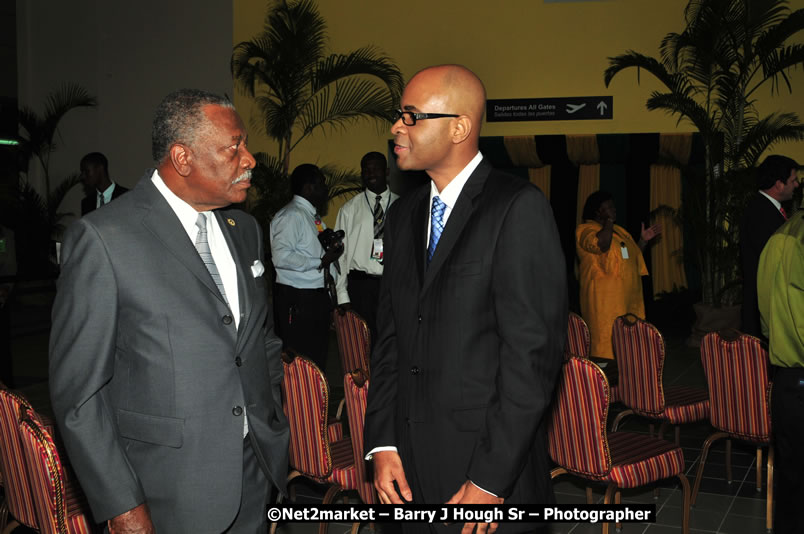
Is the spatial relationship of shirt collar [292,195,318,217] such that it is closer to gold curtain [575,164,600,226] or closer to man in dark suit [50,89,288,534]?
man in dark suit [50,89,288,534]

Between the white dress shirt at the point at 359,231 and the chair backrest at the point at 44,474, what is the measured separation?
A: 3.99 m

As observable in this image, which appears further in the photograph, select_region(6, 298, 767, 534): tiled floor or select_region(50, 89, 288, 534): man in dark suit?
select_region(6, 298, 767, 534): tiled floor

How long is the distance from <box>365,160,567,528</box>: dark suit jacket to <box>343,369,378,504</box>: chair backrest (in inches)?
47.2

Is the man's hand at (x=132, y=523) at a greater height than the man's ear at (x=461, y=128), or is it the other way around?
the man's ear at (x=461, y=128)

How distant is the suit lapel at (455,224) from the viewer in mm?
1892

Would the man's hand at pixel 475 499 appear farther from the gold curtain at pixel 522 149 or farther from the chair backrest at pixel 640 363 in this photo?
the gold curtain at pixel 522 149

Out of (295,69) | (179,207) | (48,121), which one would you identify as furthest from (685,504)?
(48,121)

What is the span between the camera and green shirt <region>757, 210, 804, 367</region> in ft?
9.02

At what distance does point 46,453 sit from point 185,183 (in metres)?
1.03

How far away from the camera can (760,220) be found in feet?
18.2

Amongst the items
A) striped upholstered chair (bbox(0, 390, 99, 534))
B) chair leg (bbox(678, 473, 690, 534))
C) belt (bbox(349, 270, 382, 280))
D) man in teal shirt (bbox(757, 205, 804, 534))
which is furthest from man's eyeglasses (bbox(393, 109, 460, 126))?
belt (bbox(349, 270, 382, 280))

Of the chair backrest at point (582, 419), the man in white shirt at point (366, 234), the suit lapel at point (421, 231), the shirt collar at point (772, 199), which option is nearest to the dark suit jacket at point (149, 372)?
the suit lapel at point (421, 231)

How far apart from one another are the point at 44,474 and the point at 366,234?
4248mm

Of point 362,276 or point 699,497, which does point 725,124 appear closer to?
point 362,276
